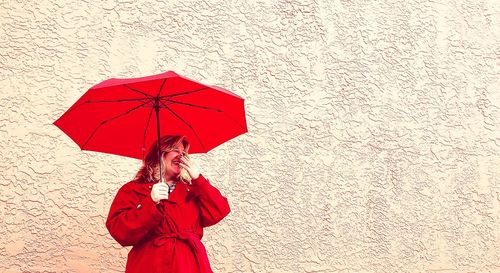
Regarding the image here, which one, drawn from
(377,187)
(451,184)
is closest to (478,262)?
(451,184)

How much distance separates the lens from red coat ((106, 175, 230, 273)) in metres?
4.09

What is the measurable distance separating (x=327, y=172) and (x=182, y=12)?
69.8 inches

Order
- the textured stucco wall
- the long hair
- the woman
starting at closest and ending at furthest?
the woman < the long hair < the textured stucco wall

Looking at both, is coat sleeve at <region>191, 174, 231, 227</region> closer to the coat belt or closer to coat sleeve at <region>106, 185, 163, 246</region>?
the coat belt

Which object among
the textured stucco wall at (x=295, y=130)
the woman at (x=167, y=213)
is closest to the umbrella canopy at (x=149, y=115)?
the woman at (x=167, y=213)

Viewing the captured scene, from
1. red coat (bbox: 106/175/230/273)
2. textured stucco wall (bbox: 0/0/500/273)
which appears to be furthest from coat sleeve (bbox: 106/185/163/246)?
textured stucco wall (bbox: 0/0/500/273)

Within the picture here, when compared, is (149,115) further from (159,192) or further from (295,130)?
(295,130)

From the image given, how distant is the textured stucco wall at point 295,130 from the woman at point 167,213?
1.47 metres

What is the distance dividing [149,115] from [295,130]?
6.40 ft

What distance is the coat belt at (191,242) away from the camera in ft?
13.7

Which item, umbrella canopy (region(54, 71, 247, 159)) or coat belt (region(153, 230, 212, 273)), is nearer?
umbrella canopy (region(54, 71, 247, 159))

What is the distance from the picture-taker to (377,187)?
6.21 meters

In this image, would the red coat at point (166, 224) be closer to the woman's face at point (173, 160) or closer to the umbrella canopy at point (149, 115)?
the woman's face at point (173, 160)

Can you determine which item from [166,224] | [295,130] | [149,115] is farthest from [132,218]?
[295,130]
